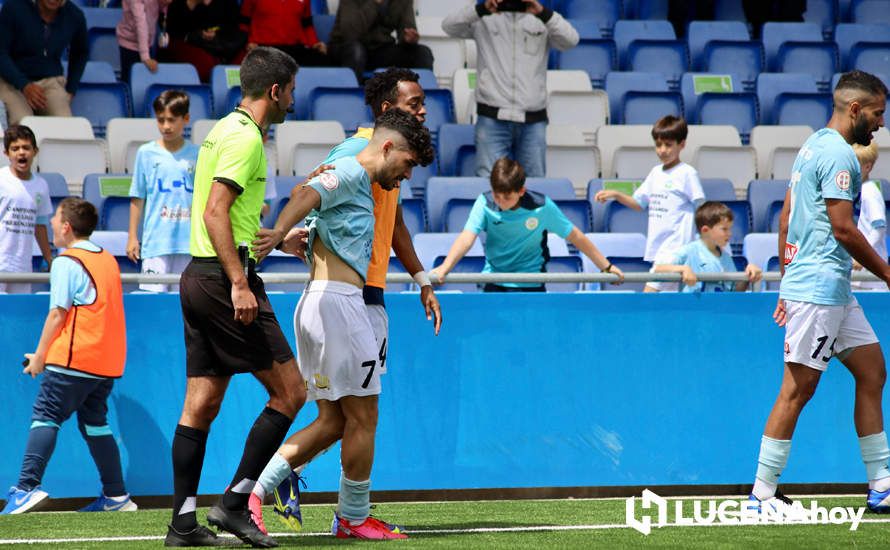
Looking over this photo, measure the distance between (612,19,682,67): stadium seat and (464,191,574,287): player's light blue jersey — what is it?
5612 millimetres

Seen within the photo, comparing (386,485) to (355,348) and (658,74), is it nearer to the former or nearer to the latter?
(355,348)

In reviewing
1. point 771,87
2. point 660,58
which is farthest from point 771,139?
point 660,58

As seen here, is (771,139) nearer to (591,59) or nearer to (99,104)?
(591,59)

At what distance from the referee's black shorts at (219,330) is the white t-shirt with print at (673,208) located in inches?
175

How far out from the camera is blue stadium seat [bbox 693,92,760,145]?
12320 mm

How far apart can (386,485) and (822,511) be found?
2.45 m

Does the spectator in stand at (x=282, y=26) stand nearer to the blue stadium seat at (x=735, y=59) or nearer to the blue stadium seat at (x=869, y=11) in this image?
the blue stadium seat at (x=735, y=59)

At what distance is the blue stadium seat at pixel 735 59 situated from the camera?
13008 millimetres

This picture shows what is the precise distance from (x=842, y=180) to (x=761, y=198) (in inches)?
190

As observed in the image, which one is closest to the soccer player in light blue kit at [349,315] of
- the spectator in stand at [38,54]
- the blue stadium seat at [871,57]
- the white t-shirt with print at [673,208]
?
the white t-shirt with print at [673,208]

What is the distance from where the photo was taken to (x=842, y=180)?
5988 mm

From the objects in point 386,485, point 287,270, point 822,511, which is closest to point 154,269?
point 287,270

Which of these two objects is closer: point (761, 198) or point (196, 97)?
point (761, 198)

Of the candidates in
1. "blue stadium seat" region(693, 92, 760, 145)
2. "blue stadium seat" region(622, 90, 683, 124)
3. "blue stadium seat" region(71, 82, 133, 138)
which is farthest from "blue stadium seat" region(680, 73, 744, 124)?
"blue stadium seat" region(71, 82, 133, 138)
